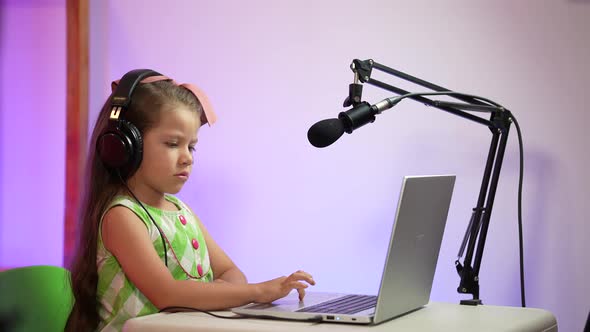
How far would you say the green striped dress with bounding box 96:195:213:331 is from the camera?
133 cm

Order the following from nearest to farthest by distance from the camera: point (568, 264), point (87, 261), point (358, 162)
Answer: point (87, 261) → point (568, 264) → point (358, 162)

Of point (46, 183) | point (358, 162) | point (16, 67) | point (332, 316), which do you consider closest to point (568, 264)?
point (358, 162)

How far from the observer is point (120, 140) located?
4.42 feet

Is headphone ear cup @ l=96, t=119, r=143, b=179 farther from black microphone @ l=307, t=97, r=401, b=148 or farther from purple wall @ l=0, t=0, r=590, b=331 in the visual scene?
purple wall @ l=0, t=0, r=590, b=331

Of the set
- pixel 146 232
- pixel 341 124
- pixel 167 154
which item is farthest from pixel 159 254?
pixel 341 124

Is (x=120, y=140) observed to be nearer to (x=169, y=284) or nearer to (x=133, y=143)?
(x=133, y=143)

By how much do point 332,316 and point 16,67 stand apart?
149 cm

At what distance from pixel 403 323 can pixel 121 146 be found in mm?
567

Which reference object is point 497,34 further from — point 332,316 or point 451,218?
point 332,316

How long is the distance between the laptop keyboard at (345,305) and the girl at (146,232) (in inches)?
2.2

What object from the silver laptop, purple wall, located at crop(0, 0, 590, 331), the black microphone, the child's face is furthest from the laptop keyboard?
purple wall, located at crop(0, 0, 590, 331)

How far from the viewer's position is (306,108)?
6.64 feet

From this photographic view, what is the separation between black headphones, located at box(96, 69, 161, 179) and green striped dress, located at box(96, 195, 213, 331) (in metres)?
0.07

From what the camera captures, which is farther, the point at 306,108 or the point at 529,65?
the point at 306,108
